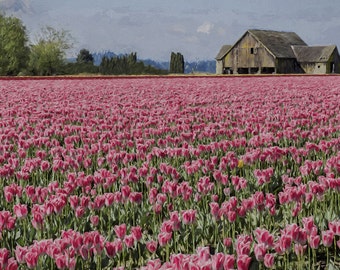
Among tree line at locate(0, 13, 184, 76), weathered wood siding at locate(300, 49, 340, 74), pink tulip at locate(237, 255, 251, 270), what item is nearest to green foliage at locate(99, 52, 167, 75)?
tree line at locate(0, 13, 184, 76)

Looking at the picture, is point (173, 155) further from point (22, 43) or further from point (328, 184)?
point (22, 43)

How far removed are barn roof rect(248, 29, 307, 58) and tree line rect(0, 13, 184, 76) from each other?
15870 millimetres

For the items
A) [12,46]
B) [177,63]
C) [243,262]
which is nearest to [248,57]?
[177,63]

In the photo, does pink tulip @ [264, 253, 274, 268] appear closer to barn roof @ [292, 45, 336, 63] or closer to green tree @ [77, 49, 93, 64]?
barn roof @ [292, 45, 336, 63]

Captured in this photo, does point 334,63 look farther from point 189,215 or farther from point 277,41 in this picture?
point 189,215

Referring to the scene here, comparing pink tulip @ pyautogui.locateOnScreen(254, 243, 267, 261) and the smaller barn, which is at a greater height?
the smaller barn

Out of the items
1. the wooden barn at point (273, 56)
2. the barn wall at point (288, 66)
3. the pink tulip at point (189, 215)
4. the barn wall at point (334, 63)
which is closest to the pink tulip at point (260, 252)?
the pink tulip at point (189, 215)

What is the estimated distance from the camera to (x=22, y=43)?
82812 mm

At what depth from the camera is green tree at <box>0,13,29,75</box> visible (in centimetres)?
7544

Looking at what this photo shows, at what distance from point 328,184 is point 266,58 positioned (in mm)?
72527

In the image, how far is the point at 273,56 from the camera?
7494 cm

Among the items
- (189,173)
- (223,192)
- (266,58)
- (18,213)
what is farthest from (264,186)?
(266,58)

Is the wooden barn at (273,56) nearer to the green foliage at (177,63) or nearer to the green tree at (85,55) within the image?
the green foliage at (177,63)

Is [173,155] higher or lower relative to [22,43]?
lower
